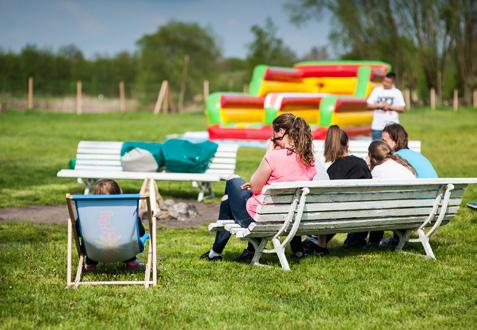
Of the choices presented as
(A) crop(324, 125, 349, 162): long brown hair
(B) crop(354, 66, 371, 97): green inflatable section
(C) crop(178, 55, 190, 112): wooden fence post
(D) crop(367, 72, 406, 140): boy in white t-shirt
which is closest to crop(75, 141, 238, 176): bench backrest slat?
(D) crop(367, 72, 406, 140): boy in white t-shirt

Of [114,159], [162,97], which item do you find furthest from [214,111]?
[162,97]

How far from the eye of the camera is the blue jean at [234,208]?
704cm

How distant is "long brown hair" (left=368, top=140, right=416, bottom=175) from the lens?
26.1ft

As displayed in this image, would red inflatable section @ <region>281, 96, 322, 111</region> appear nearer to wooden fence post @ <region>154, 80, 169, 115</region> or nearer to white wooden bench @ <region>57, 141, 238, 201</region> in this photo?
white wooden bench @ <region>57, 141, 238, 201</region>

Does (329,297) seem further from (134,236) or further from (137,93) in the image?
(137,93)

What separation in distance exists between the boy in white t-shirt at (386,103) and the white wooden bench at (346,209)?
229 inches

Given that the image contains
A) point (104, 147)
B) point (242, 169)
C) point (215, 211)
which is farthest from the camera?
point (242, 169)

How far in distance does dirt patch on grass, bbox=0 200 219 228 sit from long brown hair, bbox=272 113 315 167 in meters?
3.11

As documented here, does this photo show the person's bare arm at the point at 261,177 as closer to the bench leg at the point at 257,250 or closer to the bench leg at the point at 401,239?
the bench leg at the point at 257,250

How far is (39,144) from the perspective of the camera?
21.2 m

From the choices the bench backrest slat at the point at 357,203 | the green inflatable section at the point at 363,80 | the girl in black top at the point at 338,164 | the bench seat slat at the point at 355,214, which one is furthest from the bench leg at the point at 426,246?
the green inflatable section at the point at 363,80

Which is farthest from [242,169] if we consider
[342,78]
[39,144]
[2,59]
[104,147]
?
[2,59]

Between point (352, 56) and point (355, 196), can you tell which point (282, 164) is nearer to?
point (355, 196)

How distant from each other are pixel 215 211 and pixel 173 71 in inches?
1691
